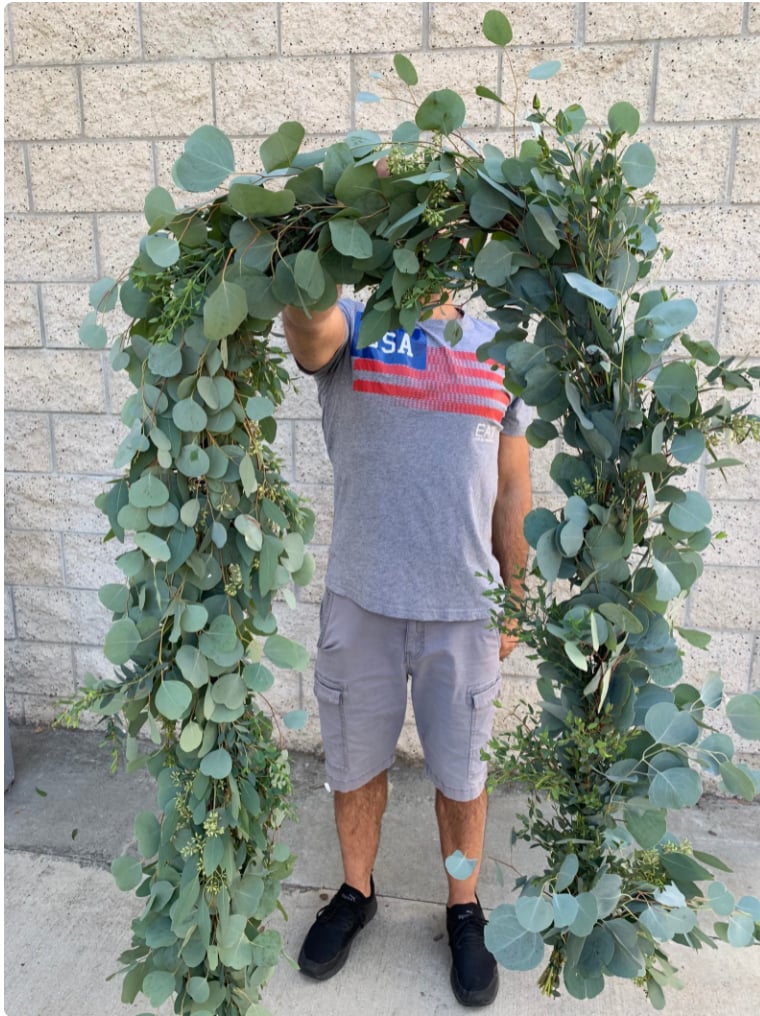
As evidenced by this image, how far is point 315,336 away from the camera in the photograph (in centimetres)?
165

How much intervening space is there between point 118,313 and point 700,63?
1949mm

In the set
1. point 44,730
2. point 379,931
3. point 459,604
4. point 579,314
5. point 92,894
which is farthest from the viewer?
point 44,730

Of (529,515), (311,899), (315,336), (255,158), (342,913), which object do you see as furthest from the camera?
(255,158)

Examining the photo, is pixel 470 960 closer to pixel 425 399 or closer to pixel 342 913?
pixel 342 913

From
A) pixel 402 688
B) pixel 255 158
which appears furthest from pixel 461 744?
pixel 255 158

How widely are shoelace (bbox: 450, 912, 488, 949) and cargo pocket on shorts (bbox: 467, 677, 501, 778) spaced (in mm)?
370

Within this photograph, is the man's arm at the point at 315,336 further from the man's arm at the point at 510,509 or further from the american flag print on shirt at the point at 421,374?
the man's arm at the point at 510,509

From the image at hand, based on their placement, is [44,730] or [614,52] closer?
[614,52]

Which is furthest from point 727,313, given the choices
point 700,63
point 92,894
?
point 92,894

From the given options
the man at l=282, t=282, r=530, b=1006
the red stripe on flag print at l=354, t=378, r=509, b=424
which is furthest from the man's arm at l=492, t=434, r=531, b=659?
the red stripe on flag print at l=354, t=378, r=509, b=424

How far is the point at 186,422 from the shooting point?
108cm

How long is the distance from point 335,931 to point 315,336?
57.3 inches

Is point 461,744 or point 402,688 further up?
point 402,688

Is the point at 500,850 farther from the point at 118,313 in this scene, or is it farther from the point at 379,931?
the point at 118,313
